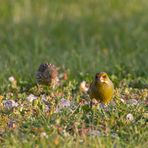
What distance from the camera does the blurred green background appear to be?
874cm

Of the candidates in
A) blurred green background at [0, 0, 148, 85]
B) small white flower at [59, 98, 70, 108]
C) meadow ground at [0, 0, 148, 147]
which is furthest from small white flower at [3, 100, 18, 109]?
blurred green background at [0, 0, 148, 85]

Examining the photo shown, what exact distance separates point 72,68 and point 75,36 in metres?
2.66

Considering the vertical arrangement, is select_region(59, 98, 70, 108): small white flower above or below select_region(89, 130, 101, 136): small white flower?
above

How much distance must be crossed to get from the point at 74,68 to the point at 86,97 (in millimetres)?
1372

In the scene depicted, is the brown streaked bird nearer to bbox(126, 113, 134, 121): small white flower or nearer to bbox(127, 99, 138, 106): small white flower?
bbox(127, 99, 138, 106): small white flower

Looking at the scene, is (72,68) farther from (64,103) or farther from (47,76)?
(64,103)

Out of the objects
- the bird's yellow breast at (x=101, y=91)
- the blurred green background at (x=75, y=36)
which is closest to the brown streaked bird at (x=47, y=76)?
the blurred green background at (x=75, y=36)

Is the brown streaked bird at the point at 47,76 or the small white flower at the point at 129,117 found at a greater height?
the brown streaked bird at the point at 47,76

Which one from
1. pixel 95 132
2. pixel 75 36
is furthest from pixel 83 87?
pixel 75 36

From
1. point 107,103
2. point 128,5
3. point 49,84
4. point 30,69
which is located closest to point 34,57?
point 30,69

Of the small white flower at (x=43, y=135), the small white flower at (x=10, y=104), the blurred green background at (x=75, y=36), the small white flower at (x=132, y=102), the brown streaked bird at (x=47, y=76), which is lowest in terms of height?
the small white flower at (x=43, y=135)

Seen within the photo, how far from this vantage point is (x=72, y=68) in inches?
340

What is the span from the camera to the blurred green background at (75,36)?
874 cm

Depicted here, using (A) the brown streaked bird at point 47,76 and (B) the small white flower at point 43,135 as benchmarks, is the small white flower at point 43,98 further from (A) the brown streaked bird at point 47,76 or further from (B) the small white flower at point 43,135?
(B) the small white flower at point 43,135
